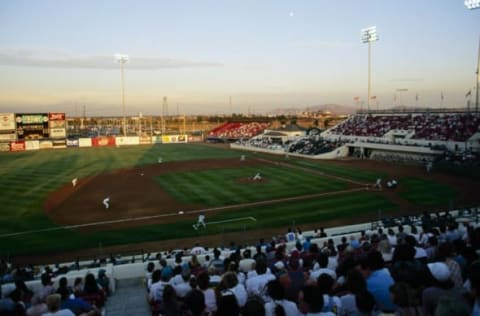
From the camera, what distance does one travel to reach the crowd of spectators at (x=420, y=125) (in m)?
45.8

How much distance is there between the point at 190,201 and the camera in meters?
28.8

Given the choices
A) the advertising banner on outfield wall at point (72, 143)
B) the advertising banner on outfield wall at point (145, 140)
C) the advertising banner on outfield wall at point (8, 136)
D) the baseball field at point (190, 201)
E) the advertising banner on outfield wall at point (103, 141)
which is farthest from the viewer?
the advertising banner on outfield wall at point (145, 140)

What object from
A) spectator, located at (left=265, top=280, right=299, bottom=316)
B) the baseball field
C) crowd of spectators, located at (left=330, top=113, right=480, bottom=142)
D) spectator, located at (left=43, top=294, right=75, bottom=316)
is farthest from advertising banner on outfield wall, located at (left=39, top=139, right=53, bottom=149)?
spectator, located at (left=265, top=280, right=299, bottom=316)

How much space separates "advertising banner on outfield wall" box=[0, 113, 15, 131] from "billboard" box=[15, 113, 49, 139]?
26.2 inches

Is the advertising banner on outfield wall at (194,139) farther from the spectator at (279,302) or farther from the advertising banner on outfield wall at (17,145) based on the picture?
the spectator at (279,302)

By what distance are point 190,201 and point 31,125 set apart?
164 feet

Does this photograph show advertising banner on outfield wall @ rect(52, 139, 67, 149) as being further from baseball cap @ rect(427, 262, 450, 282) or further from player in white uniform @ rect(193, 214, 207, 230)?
baseball cap @ rect(427, 262, 450, 282)

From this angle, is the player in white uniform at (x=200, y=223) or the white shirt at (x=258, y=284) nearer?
the white shirt at (x=258, y=284)

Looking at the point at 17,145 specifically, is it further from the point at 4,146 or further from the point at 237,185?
the point at 237,185

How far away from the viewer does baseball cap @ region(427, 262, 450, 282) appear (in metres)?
5.83

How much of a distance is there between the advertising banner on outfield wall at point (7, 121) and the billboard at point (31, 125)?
665 mm

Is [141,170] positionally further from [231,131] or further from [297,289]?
[231,131]

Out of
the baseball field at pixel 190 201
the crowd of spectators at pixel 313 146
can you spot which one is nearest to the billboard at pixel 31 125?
the baseball field at pixel 190 201

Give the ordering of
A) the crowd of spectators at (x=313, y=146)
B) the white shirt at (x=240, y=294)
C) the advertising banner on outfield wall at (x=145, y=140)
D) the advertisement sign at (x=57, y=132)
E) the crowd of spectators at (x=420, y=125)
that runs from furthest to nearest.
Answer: the advertising banner on outfield wall at (x=145, y=140) → the advertisement sign at (x=57, y=132) → the crowd of spectators at (x=313, y=146) → the crowd of spectators at (x=420, y=125) → the white shirt at (x=240, y=294)
